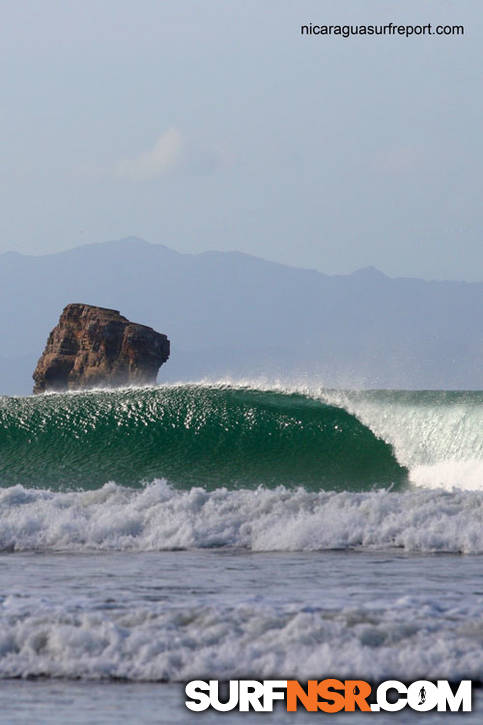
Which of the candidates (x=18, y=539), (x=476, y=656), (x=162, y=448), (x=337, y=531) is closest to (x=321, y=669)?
(x=476, y=656)

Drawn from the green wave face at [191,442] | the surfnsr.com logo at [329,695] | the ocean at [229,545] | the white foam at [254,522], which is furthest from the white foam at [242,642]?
the green wave face at [191,442]

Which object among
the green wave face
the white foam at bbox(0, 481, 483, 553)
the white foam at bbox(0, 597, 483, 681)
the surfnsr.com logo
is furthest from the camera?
the green wave face

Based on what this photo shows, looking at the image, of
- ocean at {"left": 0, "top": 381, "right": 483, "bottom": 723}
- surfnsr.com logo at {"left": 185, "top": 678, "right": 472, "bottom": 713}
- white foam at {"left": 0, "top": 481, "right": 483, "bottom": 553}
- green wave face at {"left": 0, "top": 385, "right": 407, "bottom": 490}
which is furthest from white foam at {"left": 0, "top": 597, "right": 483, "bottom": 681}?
green wave face at {"left": 0, "top": 385, "right": 407, "bottom": 490}

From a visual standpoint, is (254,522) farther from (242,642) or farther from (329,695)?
(329,695)

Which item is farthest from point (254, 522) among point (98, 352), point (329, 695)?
point (98, 352)

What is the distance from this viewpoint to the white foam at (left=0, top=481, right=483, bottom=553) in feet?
45.9

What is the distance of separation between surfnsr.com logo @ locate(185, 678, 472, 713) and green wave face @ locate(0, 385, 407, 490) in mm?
13537

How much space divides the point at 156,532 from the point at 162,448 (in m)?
7.90

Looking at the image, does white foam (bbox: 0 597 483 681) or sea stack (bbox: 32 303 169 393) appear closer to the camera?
white foam (bbox: 0 597 483 681)

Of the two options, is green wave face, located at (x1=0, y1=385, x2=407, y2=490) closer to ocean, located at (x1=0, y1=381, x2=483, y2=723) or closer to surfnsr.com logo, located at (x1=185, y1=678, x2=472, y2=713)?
ocean, located at (x1=0, y1=381, x2=483, y2=723)

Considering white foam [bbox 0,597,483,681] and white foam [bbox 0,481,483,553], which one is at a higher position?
white foam [bbox 0,481,483,553]

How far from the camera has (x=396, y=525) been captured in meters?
14.3

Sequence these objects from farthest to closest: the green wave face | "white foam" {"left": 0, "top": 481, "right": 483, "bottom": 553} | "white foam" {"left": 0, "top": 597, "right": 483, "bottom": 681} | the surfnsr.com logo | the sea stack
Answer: the sea stack, the green wave face, "white foam" {"left": 0, "top": 481, "right": 483, "bottom": 553}, "white foam" {"left": 0, "top": 597, "right": 483, "bottom": 681}, the surfnsr.com logo

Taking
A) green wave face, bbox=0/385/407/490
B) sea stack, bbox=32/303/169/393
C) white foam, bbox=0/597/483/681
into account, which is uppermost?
sea stack, bbox=32/303/169/393
